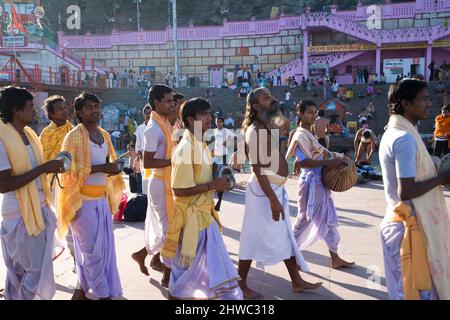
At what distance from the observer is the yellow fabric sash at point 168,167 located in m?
4.10

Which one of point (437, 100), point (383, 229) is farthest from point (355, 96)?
point (383, 229)

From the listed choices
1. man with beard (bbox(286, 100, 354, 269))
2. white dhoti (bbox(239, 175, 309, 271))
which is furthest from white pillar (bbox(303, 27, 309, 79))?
white dhoti (bbox(239, 175, 309, 271))

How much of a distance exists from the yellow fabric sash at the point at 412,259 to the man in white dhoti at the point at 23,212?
2.20 meters

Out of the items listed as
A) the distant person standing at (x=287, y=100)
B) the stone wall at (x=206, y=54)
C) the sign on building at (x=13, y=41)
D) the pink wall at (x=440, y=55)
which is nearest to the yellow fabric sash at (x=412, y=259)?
the distant person standing at (x=287, y=100)

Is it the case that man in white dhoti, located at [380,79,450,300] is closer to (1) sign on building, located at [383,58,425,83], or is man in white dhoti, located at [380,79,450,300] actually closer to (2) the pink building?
(2) the pink building

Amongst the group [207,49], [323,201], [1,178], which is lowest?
[323,201]

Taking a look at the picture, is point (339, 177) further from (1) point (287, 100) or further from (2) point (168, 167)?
(1) point (287, 100)

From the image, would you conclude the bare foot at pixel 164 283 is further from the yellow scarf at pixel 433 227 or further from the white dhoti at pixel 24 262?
the yellow scarf at pixel 433 227

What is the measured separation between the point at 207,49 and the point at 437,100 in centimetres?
1579

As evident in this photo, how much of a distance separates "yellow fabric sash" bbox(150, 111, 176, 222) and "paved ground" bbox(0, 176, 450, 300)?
2.45 ft

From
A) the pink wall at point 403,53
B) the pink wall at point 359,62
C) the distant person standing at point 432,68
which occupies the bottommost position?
the distant person standing at point 432,68

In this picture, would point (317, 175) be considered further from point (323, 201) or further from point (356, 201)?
point (356, 201)

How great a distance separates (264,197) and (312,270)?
3.79ft

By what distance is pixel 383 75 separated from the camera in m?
→ 26.2
